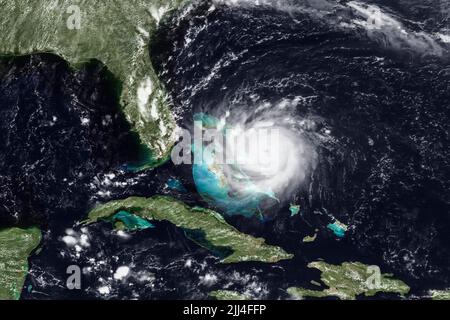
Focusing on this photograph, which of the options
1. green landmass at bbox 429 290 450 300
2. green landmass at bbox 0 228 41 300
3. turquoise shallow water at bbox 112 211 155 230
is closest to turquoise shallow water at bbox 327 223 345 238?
green landmass at bbox 429 290 450 300

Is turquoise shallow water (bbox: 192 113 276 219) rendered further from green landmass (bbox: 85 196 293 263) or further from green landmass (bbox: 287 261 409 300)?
green landmass (bbox: 287 261 409 300)

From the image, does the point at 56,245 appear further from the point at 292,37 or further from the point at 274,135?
the point at 292,37

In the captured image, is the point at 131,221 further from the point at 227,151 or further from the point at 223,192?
the point at 227,151

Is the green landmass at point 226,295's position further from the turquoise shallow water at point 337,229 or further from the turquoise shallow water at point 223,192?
the turquoise shallow water at point 337,229

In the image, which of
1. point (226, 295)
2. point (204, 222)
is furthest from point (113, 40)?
A: point (226, 295)

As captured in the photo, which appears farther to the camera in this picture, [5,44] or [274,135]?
[5,44]

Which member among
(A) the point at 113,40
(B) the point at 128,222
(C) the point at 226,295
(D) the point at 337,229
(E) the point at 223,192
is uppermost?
(A) the point at 113,40
